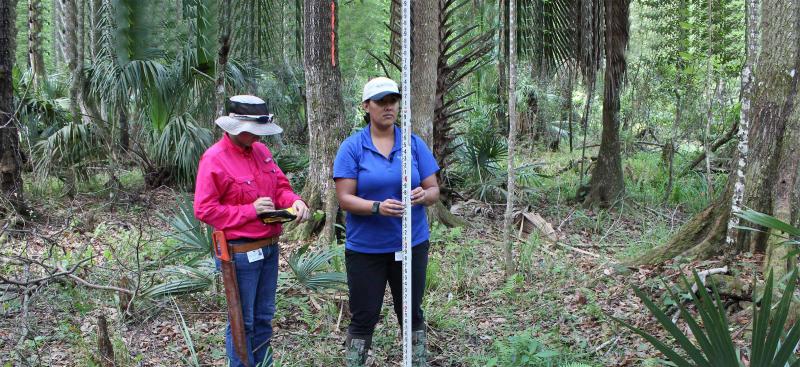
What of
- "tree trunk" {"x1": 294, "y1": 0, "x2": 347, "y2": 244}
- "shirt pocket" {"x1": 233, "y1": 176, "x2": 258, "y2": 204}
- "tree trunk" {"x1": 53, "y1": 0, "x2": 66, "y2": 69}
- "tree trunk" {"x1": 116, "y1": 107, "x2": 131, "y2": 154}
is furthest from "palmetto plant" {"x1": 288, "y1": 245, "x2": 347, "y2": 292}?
"tree trunk" {"x1": 53, "y1": 0, "x2": 66, "y2": 69}

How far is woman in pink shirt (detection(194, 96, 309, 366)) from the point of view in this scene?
3426mm

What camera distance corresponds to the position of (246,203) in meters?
3.56

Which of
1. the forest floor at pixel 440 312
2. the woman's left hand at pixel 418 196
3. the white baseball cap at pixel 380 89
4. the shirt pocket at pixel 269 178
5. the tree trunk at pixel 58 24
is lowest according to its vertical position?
the forest floor at pixel 440 312

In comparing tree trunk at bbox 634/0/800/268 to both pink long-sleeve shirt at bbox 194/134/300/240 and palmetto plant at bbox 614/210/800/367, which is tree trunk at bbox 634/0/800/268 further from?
pink long-sleeve shirt at bbox 194/134/300/240

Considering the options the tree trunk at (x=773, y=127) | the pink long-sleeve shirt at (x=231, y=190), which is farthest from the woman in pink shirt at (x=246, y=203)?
the tree trunk at (x=773, y=127)

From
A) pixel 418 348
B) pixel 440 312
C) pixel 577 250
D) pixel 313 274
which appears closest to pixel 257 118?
pixel 418 348

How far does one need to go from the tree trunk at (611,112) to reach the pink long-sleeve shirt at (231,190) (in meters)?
6.62

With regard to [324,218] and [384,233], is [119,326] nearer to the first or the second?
[384,233]

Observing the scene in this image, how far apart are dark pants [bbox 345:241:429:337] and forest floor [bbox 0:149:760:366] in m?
0.63

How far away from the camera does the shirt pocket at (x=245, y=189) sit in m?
3.51

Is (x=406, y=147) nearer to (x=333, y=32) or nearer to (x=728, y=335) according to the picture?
(x=728, y=335)

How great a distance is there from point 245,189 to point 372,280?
3.01 feet

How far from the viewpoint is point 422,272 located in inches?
149

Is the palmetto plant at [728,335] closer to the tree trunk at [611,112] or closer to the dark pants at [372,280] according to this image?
the dark pants at [372,280]
